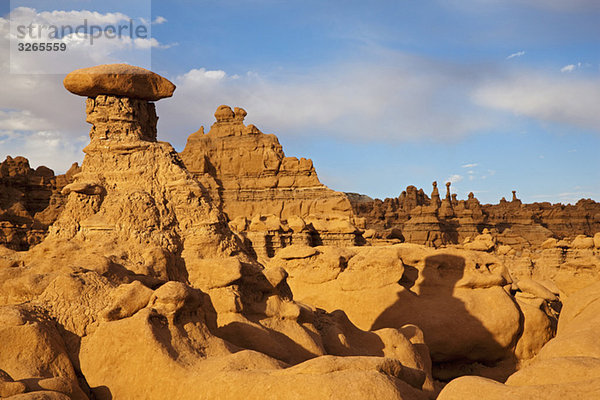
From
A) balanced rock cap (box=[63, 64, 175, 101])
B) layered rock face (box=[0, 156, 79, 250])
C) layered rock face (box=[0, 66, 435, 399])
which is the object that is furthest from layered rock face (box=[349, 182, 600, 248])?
layered rock face (box=[0, 66, 435, 399])

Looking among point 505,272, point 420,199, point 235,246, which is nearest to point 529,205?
point 420,199

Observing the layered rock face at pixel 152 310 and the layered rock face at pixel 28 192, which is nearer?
the layered rock face at pixel 152 310

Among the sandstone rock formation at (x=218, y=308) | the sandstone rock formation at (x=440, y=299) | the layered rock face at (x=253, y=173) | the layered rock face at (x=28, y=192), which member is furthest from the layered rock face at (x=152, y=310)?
the layered rock face at (x=253, y=173)

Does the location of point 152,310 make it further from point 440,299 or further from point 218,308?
point 440,299

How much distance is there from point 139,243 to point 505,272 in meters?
8.06

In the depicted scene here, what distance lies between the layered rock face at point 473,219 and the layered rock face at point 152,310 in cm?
2990

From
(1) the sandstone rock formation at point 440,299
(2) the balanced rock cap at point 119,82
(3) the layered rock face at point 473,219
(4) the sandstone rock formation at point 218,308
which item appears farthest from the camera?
(3) the layered rock face at point 473,219

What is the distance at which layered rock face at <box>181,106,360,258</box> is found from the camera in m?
38.9

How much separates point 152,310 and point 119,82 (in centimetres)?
545

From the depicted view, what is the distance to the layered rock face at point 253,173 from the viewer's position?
38.9 metres

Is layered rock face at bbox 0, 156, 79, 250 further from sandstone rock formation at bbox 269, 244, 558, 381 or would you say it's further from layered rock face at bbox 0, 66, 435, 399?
sandstone rock formation at bbox 269, 244, 558, 381

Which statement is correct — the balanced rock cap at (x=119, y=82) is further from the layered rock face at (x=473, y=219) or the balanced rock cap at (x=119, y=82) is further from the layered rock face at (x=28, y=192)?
the layered rock face at (x=473, y=219)

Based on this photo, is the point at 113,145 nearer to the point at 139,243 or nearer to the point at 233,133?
the point at 139,243

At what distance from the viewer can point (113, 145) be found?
9492mm
